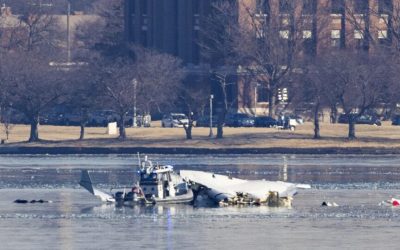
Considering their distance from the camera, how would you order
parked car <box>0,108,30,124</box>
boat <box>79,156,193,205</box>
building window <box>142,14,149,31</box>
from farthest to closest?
1. building window <box>142,14,149,31</box>
2. parked car <box>0,108,30,124</box>
3. boat <box>79,156,193,205</box>

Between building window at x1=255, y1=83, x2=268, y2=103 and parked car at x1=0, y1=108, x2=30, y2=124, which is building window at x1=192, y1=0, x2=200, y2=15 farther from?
parked car at x1=0, y1=108, x2=30, y2=124

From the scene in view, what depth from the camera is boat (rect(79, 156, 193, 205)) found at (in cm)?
6262

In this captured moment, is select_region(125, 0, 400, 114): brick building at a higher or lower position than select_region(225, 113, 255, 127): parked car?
higher

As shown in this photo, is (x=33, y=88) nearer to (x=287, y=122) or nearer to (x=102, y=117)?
(x=102, y=117)

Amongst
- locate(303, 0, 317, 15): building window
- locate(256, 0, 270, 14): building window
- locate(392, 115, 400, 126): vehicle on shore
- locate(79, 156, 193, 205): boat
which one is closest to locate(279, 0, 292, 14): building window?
locate(256, 0, 270, 14): building window

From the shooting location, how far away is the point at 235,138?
107188 mm

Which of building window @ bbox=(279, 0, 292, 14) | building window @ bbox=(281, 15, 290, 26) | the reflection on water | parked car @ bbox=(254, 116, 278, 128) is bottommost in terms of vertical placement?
the reflection on water

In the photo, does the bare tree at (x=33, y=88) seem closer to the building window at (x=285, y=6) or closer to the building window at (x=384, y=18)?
the building window at (x=285, y=6)

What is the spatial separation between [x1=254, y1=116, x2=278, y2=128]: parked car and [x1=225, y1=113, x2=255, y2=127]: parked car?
398mm

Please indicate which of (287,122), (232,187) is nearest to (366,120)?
→ (287,122)

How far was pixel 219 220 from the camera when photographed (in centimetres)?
5656

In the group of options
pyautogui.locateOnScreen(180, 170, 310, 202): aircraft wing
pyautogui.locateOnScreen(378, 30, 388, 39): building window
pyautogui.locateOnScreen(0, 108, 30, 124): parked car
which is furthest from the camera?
pyautogui.locateOnScreen(378, 30, 388, 39): building window

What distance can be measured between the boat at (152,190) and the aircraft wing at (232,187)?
2.31 ft

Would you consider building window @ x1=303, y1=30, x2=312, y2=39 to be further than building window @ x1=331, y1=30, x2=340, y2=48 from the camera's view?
No
